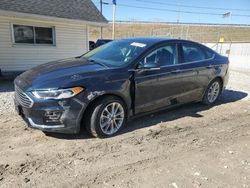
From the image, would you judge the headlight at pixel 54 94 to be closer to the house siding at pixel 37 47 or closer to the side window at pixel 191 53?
the side window at pixel 191 53

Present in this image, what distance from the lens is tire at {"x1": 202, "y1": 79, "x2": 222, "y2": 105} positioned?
21.2ft

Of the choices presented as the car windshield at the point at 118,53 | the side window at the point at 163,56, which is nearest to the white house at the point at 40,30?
the car windshield at the point at 118,53

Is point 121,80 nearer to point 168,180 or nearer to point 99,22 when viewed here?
point 168,180

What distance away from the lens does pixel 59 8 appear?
11844mm

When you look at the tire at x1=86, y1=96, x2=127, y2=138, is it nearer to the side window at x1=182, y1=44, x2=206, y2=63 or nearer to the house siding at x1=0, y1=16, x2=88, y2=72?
the side window at x1=182, y1=44, x2=206, y2=63

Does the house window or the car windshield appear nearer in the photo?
the car windshield

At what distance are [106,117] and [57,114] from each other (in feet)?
2.75

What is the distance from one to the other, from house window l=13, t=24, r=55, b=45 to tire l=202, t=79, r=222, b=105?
7969mm

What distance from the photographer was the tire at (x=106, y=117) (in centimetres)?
420

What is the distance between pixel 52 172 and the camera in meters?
3.33

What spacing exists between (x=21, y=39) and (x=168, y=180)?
31.8 ft

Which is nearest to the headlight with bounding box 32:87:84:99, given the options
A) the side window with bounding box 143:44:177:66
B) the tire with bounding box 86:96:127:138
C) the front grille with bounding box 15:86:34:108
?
the front grille with bounding box 15:86:34:108

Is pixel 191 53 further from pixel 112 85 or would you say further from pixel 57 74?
pixel 57 74

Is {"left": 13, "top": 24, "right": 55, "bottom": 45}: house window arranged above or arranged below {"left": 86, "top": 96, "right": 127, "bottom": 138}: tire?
above
